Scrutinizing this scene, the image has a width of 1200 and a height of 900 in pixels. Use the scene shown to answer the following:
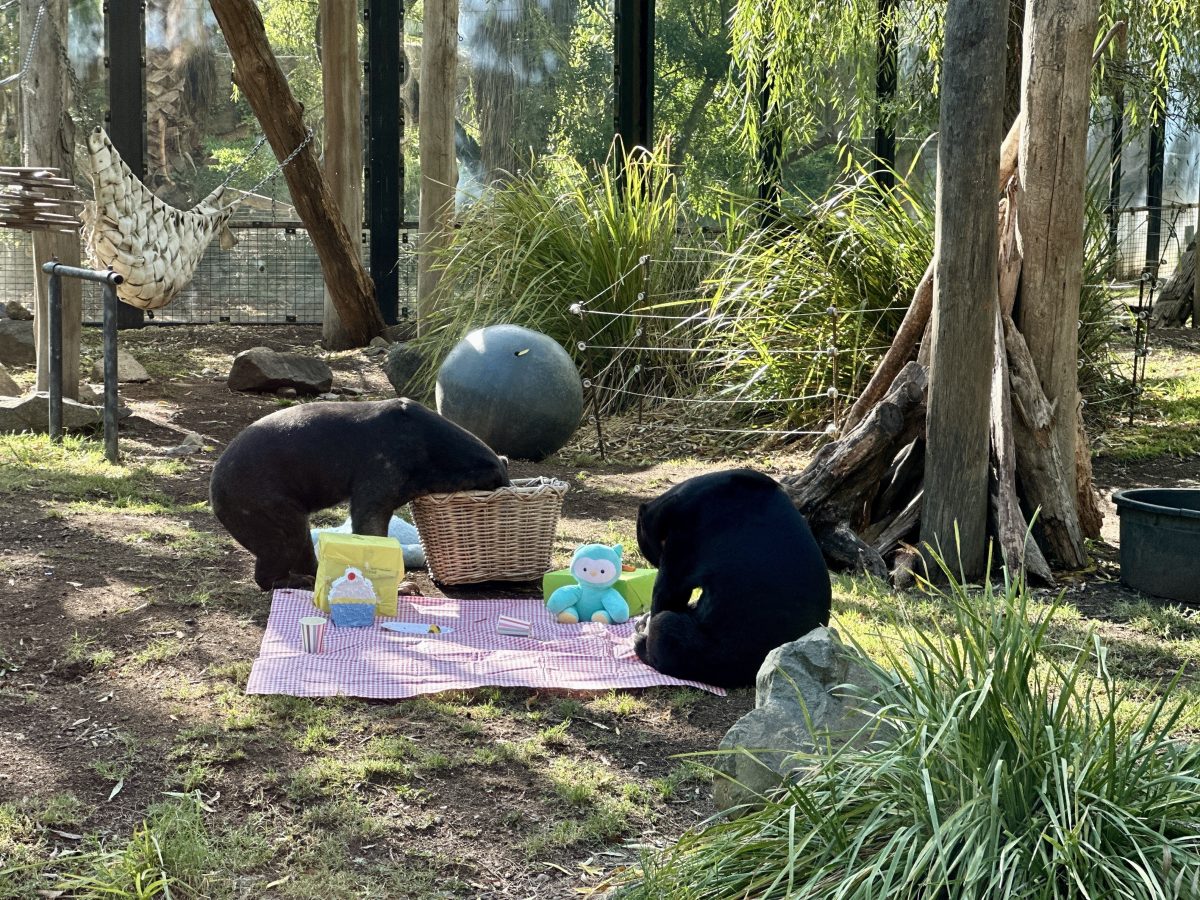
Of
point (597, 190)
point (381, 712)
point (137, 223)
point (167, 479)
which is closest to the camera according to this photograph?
point (381, 712)

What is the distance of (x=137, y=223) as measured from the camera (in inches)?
298

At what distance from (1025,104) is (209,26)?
10.0m

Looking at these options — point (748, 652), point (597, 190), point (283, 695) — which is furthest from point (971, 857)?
point (597, 190)

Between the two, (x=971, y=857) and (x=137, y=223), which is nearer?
(x=971, y=857)

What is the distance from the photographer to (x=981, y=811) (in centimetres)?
229

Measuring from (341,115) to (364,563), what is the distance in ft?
27.2

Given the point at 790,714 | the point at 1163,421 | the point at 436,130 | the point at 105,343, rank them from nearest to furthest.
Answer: the point at 790,714, the point at 105,343, the point at 1163,421, the point at 436,130

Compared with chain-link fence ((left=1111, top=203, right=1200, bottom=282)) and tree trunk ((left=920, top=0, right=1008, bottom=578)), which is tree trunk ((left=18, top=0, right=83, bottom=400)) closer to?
tree trunk ((left=920, top=0, right=1008, bottom=578))

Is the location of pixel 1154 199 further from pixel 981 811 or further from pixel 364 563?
pixel 981 811

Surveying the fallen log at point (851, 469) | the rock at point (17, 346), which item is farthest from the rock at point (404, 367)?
the fallen log at point (851, 469)

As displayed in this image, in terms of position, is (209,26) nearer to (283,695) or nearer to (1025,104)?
(1025,104)

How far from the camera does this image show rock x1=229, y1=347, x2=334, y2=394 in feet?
32.9

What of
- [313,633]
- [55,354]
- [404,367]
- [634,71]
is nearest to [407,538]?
[313,633]

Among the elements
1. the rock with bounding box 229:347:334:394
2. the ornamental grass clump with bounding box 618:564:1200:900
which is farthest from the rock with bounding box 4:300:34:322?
the ornamental grass clump with bounding box 618:564:1200:900
